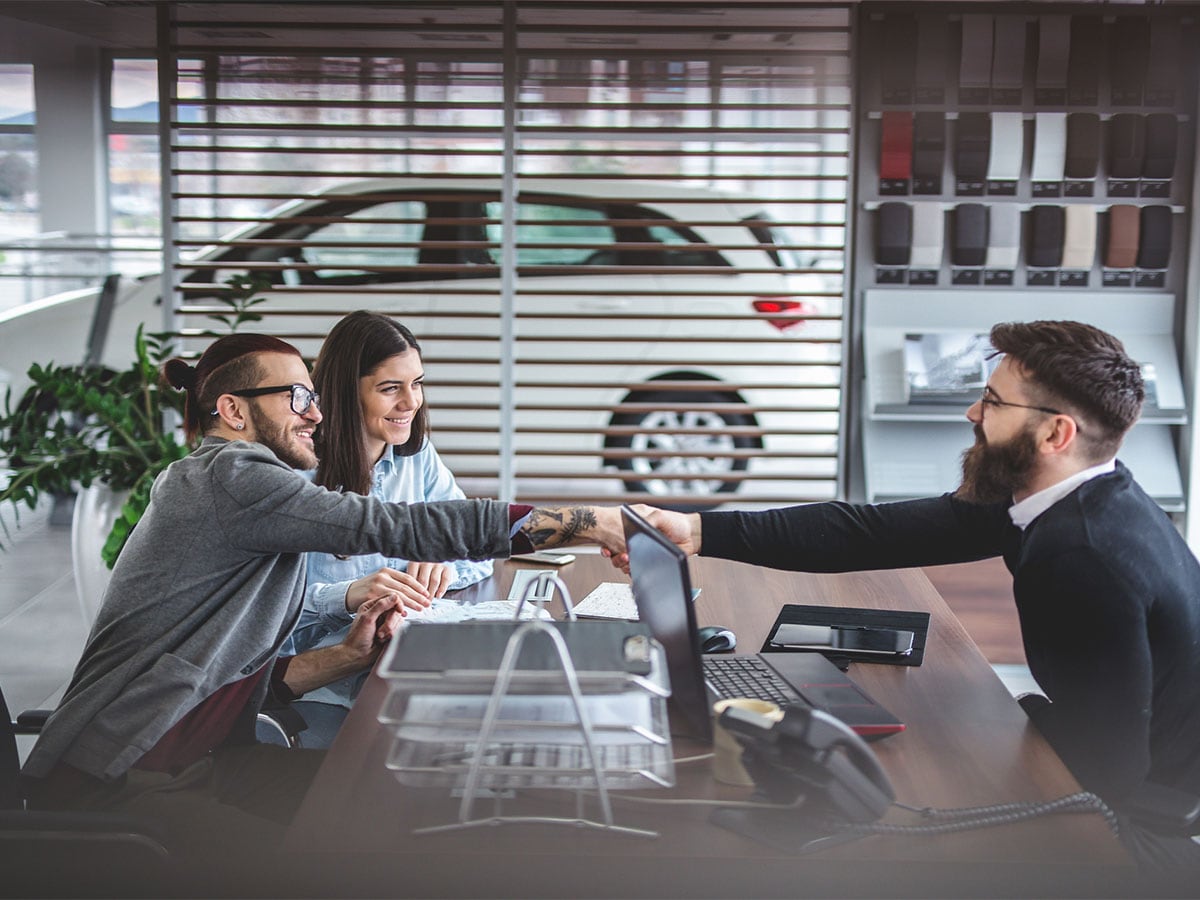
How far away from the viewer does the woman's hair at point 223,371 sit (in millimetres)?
2215

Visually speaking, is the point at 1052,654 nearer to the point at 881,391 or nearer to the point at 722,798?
the point at 722,798

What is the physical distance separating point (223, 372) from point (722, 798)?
1195 millimetres

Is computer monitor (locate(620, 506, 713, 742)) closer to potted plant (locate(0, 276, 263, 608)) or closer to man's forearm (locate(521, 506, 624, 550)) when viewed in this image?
man's forearm (locate(521, 506, 624, 550))

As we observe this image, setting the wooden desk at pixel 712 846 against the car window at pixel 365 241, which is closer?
the wooden desk at pixel 712 846

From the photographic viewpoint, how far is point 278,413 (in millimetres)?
2236

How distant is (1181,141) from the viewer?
14.1ft

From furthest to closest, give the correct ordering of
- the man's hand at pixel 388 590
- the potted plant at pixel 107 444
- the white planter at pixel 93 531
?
the white planter at pixel 93 531 < the potted plant at pixel 107 444 < the man's hand at pixel 388 590

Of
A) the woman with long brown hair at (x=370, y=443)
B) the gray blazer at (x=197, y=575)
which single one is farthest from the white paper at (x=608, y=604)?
the gray blazer at (x=197, y=575)

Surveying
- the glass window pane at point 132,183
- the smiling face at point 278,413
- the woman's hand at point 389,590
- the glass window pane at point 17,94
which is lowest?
the woman's hand at point 389,590

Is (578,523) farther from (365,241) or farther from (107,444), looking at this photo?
(365,241)

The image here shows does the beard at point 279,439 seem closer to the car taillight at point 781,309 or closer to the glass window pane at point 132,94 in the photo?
the car taillight at point 781,309

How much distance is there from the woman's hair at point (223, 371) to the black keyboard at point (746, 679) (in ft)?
3.08

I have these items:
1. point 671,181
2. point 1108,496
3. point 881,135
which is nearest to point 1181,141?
point 881,135

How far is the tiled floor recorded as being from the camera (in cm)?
406
